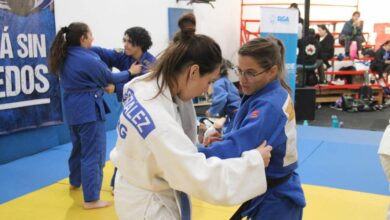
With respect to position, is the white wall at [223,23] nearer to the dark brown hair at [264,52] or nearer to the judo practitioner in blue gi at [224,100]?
the judo practitioner in blue gi at [224,100]

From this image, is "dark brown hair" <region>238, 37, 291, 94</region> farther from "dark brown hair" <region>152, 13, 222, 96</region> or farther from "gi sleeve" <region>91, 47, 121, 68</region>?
"gi sleeve" <region>91, 47, 121, 68</region>

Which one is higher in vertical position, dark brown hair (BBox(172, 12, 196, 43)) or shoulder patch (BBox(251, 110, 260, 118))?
dark brown hair (BBox(172, 12, 196, 43))

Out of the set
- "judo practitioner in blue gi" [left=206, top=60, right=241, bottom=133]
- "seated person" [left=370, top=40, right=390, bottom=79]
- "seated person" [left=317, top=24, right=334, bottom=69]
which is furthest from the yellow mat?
"seated person" [left=370, top=40, right=390, bottom=79]

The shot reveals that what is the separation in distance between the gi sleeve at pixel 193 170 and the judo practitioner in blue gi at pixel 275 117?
15.0 inches

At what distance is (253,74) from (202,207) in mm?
1981

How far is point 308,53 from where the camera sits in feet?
30.7

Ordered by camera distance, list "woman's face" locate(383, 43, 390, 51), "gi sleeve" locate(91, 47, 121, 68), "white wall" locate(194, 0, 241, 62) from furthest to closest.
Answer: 1. "woman's face" locate(383, 43, 390, 51)
2. "white wall" locate(194, 0, 241, 62)
3. "gi sleeve" locate(91, 47, 121, 68)

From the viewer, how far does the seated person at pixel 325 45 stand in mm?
9852

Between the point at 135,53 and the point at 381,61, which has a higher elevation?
the point at 135,53

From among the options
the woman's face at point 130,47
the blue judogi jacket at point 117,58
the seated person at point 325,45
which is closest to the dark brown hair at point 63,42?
the woman's face at point 130,47

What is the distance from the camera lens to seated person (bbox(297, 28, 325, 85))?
896 centimetres

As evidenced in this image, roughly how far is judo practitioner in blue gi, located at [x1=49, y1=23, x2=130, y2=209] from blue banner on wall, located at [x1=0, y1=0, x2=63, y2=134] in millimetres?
1628

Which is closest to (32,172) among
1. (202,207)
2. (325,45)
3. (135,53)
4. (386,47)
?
(135,53)

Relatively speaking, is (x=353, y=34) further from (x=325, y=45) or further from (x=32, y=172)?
(x=32, y=172)
